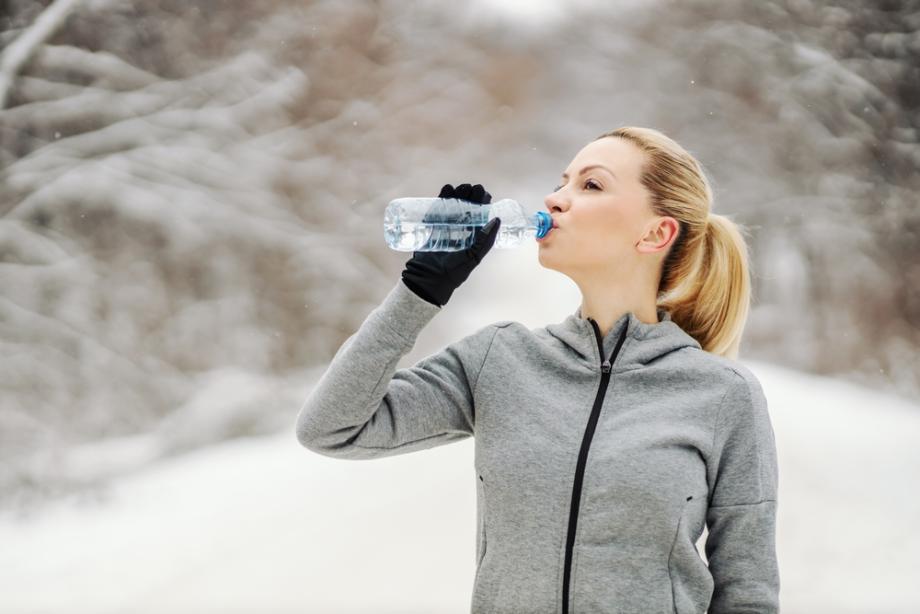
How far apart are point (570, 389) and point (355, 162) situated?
3.50 ft

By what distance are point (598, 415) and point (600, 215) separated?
0.24 metres

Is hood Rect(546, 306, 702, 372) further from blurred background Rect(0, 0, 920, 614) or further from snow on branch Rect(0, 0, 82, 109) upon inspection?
snow on branch Rect(0, 0, 82, 109)

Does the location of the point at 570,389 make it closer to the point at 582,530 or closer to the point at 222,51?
the point at 582,530

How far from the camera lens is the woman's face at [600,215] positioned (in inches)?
39.7

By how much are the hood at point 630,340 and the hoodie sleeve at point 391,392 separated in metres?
0.11

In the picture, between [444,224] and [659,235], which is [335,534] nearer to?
[444,224]

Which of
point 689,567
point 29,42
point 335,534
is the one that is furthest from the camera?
point 29,42

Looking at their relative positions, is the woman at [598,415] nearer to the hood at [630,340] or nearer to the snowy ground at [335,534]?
the hood at [630,340]

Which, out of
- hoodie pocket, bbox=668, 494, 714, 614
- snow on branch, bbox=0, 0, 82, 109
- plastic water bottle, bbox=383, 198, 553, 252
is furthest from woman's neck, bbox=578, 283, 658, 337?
snow on branch, bbox=0, 0, 82, 109

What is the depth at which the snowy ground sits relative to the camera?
5.62 ft

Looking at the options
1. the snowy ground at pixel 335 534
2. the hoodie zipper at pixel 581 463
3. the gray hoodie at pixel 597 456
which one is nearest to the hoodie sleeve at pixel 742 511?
the gray hoodie at pixel 597 456

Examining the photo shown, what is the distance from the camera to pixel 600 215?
1010 mm

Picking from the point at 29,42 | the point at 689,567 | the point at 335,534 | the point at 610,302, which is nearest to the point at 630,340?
the point at 610,302

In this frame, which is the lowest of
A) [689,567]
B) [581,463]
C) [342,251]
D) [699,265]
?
[689,567]
